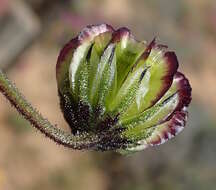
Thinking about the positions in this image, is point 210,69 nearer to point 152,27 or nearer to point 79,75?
point 152,27

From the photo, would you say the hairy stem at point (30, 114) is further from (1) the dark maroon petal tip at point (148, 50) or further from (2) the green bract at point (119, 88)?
(1) the dark maroon petal tip at point (148, 50)

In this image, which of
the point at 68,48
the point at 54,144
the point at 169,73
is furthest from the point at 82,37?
the point at 54,144

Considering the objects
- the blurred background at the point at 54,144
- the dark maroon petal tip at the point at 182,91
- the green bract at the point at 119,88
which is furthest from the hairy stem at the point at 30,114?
the blurred background at the point at 54,144

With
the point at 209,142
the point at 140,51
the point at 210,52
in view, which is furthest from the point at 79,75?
the point at 210,52

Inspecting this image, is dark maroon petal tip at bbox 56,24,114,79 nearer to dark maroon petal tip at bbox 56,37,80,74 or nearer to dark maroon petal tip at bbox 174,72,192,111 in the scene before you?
dark maroon petal tip at bbox 56,37,80,74

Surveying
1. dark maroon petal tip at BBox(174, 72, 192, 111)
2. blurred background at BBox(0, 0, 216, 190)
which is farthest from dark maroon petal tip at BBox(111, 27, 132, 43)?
blurred background at BBox(0, 0, 216, 190)

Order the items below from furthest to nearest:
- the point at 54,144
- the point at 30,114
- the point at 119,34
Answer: the point at 54,144
the point at 119,34
the point at 30,114

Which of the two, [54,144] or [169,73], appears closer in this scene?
[169,73]

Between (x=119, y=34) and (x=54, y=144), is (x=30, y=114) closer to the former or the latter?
(x=119, y=34)
